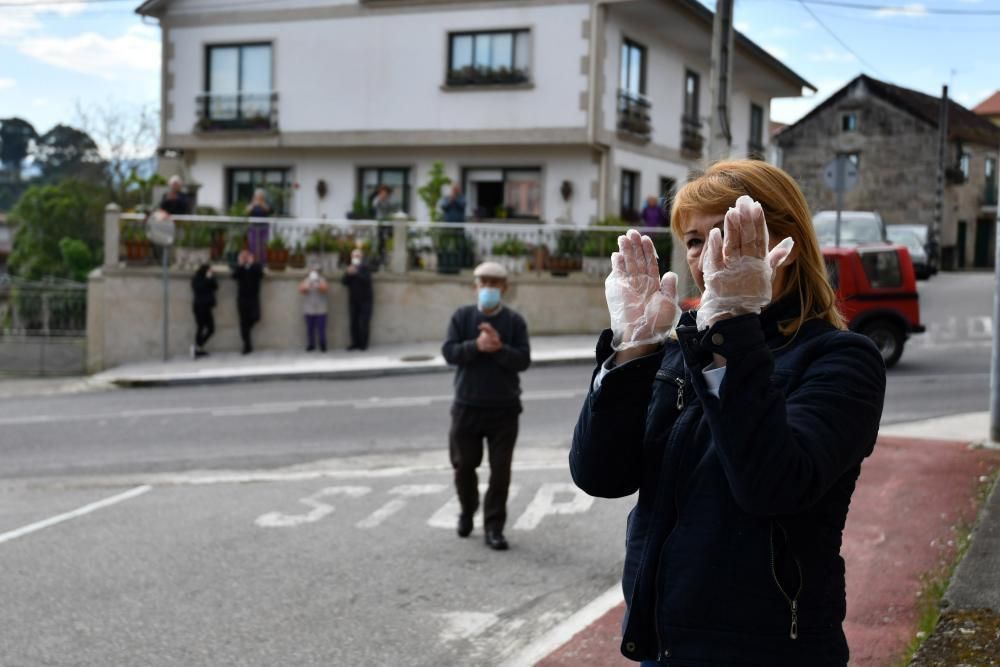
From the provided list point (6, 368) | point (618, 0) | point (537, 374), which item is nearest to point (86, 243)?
point (6, 368)

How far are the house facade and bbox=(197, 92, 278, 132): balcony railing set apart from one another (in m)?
30.3

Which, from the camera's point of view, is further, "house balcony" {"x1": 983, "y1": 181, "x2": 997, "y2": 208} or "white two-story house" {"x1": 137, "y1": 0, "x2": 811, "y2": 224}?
"house balcony" {"x1": 983, "y1": 181, "x2": 997, "y2": 208}

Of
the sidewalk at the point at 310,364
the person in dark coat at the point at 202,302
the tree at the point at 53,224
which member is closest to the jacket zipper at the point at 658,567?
the sidewalk at the point at 310,364

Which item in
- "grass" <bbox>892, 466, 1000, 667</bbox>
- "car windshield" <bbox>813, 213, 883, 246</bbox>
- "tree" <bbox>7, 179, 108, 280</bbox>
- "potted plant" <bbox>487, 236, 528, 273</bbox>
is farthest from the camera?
"tree" <bbox>7, 179, 108, 280</bbox>

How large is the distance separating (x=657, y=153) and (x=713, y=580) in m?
27.2

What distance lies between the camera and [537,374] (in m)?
17.4

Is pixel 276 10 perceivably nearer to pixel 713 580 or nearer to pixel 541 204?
pixel 541 204

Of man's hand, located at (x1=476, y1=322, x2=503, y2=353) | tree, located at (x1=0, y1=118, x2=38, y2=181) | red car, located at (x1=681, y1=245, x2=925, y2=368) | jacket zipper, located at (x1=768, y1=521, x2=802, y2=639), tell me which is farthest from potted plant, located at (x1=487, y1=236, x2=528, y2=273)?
tree, located at (x1=0, y1=118, x2=38, y2=181)

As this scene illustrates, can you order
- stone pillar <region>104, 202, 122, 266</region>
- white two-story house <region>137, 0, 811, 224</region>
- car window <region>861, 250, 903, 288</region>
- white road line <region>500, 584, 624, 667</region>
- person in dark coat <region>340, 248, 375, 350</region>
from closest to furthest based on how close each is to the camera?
1. white road line <region>500, 584, 624, 667</region>
2. car window <region>861, 250, 903, 288</region>
3. person in dark coat <region>340, 248, 375, 350</region>
4. stone pillar <region>104, 202, 122, 266</region>
5. white two-story house <region>137, 0, 811, 224</region>

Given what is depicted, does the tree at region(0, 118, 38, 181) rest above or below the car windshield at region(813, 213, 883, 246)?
above

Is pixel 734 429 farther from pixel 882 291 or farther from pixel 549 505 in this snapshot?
pixel 882 291

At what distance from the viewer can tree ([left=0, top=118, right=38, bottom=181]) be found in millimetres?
105375

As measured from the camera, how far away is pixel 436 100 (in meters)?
26.8

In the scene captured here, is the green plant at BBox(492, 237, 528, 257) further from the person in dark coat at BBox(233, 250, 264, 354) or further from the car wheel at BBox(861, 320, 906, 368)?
the car wheel at BBox(861, 320, 906, 368)
